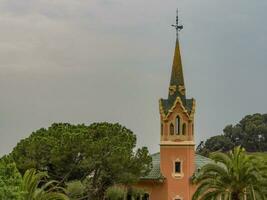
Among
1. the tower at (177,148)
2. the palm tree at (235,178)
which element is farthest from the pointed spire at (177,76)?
the palm tree at (235,178)

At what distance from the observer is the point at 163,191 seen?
214 ft

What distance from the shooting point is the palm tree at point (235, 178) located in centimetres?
4841

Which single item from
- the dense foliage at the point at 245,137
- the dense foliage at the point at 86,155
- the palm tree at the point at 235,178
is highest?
the dense foliage at the point at 245,137

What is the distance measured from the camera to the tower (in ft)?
214

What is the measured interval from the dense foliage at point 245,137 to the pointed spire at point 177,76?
57.8 m

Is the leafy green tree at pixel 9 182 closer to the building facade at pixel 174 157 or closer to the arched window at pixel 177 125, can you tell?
the building facade at pixel 174 157

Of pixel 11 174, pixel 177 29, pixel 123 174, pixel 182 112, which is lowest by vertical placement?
pixel 11 174

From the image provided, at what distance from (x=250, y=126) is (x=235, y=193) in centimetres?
7892

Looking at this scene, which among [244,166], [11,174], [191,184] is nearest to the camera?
[11,174]

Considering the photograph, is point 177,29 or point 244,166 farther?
point 177,29

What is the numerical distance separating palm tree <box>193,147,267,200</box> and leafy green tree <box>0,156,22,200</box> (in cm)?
1576

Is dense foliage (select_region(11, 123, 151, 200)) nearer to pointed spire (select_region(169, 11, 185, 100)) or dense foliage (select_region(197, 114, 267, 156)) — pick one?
pointed spire (select_region(169, 11, 185, 100))

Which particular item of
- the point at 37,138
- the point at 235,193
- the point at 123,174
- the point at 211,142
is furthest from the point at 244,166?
the point at 211,142

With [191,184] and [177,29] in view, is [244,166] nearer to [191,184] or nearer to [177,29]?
[191,184]
